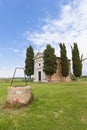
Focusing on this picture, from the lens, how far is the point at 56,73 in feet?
121

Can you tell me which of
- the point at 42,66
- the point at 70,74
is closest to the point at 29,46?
the point at 42,66

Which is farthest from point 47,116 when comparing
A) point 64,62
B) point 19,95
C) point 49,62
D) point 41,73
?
point 41,73

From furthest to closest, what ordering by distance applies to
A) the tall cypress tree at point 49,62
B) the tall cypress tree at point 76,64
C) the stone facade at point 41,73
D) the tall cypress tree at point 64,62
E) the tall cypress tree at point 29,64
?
the tall cypress tree at point 29,64
the tall cypress tree at point 76,64
the stone facade at point 41,73
the tall cypress tree at point 64,62
the tall cypress tree at point 49,62

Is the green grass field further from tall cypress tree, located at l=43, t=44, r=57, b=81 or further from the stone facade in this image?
the stone facade

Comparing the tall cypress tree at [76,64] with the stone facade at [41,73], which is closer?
the stone facade at [41,73]

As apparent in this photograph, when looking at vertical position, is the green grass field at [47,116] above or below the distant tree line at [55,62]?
below

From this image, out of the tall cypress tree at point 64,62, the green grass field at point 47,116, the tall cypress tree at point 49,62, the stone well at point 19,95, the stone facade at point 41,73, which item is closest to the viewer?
the green grass field at point 47,116

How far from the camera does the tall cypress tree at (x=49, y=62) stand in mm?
34562

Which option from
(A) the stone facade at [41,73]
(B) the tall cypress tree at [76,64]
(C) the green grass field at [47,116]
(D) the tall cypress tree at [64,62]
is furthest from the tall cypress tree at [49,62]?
(C) the green grass field at [47,116]

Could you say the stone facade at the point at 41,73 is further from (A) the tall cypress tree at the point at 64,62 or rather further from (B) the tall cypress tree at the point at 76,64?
(B) the tall cypress tree at the point at 76,64

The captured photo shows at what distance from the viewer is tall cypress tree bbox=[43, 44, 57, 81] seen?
113 ft

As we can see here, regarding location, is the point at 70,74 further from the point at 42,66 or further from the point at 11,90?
the point at 11,90

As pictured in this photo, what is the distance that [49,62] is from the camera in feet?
114

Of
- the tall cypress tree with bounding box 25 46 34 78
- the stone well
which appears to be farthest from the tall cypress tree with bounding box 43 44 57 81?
the stone well
